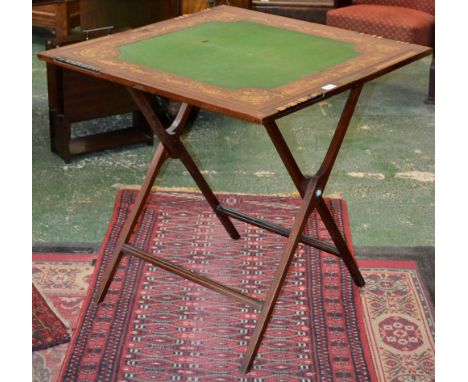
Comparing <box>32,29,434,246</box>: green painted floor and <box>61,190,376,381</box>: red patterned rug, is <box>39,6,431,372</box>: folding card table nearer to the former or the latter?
<box>61,190,376,381</box>: red patterned rug

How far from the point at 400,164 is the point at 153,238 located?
1.46 metres

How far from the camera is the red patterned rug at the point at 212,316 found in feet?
9.55

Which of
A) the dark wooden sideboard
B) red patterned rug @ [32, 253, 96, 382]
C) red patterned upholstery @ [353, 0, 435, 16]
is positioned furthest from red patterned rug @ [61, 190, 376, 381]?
the dark wooden sideboard

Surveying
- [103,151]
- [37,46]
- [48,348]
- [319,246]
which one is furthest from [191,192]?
[37,46]

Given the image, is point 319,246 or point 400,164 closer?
point 319,246

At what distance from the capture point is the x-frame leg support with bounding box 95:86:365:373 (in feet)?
9.31

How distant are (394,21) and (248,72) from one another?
9.00 feet

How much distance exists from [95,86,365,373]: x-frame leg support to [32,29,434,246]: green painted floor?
0.52 metres

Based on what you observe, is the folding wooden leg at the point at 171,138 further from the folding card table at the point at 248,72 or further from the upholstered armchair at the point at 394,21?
the upholstered armchair at the point at 394,21

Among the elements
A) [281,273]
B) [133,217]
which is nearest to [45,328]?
[133,217]

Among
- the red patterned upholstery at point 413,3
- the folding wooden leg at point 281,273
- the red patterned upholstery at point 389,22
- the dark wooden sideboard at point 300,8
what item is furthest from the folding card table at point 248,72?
the dark wooden sideboard at point 300,8

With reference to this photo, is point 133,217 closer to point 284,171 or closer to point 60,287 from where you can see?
point 60,287

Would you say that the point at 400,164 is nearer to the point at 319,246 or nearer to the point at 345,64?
the point at 319,246

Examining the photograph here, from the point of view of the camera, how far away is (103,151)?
4.58 meters
